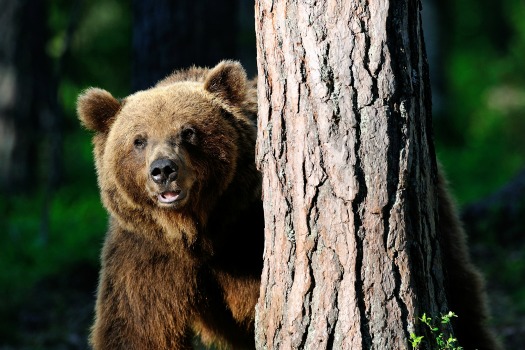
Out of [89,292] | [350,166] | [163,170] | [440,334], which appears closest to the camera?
[350,166]

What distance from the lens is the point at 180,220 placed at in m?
4.77

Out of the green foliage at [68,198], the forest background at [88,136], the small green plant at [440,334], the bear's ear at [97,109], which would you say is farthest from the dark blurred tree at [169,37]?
the small green plant at [440,334]

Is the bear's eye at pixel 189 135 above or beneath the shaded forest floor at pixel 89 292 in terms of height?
above

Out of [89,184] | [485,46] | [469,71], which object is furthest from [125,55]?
[485,46]

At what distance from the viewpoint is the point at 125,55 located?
1770 cm

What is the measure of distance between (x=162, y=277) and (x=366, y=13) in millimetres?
2000

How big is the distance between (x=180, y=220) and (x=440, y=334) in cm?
159

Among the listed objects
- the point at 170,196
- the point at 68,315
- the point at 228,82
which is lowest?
the point at 68,315

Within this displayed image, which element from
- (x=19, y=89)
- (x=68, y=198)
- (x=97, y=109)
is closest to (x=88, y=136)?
(x=19, y=89)

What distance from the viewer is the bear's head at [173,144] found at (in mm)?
4637

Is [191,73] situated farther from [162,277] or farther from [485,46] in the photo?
[485,46]

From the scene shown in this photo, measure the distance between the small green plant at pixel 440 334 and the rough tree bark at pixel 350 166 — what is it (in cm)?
5

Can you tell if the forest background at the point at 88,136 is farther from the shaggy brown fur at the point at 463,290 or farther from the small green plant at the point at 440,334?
the small green plant at the point at 440,334

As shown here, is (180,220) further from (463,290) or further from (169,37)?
(169,37)
